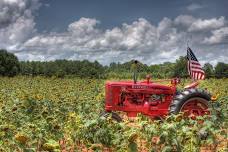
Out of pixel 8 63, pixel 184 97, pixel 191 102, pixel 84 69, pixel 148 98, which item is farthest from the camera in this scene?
pixel 84 69

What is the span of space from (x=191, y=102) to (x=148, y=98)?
0.95 metres

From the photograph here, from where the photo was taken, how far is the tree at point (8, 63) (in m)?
65.6

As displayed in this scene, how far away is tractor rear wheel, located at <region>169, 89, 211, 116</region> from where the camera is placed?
10781 millimetres

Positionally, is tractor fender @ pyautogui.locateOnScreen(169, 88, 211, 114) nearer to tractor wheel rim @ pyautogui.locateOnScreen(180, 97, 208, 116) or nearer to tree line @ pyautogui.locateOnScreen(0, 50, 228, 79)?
tractor wheel rim @ pyautogui.locateOnScreen(180, 97, 208, 116)

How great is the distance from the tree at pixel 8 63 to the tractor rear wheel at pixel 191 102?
5493 cm

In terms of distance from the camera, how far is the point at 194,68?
1181cm

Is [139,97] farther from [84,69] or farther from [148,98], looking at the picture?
[84,69]

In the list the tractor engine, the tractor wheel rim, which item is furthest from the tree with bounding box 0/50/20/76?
the tractor wheel rim

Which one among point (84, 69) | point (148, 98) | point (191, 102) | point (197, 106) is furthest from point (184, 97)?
point (84, 69)

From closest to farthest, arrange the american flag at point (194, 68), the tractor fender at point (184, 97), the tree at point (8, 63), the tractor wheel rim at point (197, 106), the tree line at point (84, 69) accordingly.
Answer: the tractor fender at point (184, 97)
the tractor wheel rim at point (197, 106)
the american flag at point (194, 68)
the tree line at point (84, 69)
the tree at point (8, 63)

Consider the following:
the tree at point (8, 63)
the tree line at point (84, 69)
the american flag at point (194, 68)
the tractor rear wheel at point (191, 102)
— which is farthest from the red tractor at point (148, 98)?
the tree at point (8, 63)

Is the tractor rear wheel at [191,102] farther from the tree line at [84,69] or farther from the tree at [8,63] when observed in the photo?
the tree at [8,63]

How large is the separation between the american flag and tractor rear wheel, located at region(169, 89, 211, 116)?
70 cm

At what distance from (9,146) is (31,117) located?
329 cm
